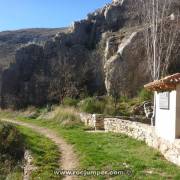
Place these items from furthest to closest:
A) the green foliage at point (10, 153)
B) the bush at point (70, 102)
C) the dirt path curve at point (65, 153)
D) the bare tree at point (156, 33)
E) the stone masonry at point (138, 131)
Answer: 1. the bush at point (70, 102)
2. the bare tree at point (156, 33)
3. the green foliage at point (10, 153)
4. the dirt path curve at point (65, 153)
5. the stone masonry at point (138, 131)

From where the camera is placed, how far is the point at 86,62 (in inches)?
1460

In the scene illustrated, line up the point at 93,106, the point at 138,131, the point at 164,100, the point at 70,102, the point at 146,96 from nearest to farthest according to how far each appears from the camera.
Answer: the point at 164,100 < the point at 138,131 < the point at 146,96 < the point at 93,106 < the point at 70,102

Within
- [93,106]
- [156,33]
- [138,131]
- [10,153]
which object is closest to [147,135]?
[138,131]

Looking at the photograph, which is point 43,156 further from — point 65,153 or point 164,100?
point 164,100

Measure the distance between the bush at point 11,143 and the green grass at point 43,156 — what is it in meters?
0.33

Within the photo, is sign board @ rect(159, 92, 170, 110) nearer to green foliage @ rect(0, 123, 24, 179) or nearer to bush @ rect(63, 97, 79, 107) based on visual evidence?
green foliage @ rect(0, 123, 24, 179)

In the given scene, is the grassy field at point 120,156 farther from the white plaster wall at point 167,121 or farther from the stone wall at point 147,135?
the white plaster wall at point 167,121

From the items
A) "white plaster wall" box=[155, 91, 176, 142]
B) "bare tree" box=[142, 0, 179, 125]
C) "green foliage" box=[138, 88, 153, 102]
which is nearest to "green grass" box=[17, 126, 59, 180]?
"white plaster wall" box=[155, 91, 176, 142]

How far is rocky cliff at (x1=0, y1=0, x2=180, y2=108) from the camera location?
103 feet

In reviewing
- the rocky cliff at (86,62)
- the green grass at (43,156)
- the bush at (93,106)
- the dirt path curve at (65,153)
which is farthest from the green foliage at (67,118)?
the rocky cliff at (86,62)

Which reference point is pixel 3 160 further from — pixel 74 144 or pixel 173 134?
pixel 173 134

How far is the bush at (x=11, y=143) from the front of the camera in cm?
1481

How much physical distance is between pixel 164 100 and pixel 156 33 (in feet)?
39.1

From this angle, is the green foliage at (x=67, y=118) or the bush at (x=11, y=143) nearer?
the bush at (x=11, y=143)
